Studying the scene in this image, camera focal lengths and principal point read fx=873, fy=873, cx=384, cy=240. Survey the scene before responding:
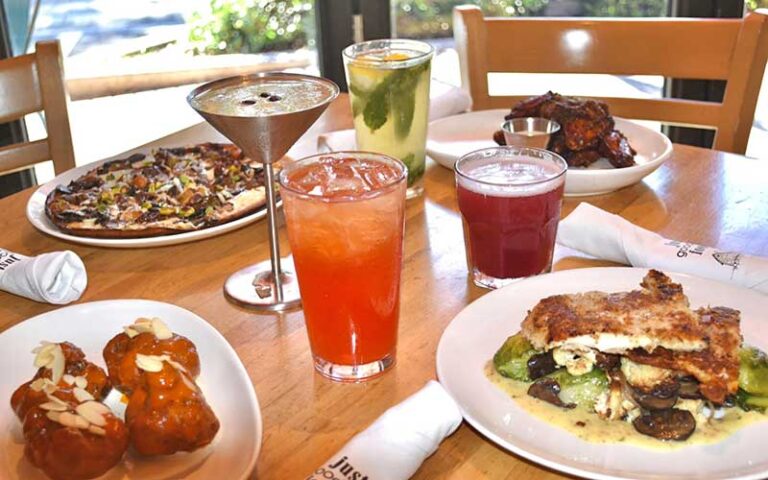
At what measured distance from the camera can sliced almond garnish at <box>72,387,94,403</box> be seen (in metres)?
0.90

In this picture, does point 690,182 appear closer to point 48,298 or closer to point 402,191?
point 402,191

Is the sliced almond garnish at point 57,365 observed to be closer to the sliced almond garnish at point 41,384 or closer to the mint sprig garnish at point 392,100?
the sliced almond garnish at point 41,384

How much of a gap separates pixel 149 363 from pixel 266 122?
1.19ft

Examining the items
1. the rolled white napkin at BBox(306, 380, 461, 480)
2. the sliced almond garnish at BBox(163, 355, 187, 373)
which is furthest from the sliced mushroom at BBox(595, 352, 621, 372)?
the sliced almond garnish at BBox(163, 355, 187, 373)

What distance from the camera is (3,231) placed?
1.54 metres

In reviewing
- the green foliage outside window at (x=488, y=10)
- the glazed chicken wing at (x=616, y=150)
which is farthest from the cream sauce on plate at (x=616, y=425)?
the green foliage outside window at (x=488, y=10)

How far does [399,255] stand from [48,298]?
553mm

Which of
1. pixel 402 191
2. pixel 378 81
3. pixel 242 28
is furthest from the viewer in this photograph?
pixel 242 28

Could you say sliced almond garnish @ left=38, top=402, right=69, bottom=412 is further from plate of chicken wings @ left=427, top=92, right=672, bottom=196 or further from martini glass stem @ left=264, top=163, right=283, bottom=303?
plate of chicken wings @ left=427, top=92, right=672, bottom=196

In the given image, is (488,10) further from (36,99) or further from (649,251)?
(649,251)

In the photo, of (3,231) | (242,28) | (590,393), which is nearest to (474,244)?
(590,393)

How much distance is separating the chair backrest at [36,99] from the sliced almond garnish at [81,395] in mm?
1237

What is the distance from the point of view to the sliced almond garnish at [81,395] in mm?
903

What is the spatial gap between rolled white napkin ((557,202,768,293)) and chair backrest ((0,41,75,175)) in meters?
1.25
